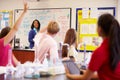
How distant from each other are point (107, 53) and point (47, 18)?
5.21m

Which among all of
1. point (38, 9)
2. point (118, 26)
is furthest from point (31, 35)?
point (118, 26)

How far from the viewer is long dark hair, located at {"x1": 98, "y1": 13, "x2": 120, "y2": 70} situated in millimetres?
1607

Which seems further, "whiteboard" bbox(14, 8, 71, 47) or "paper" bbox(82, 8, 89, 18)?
"whiteboard" bbox(14, 8, 71, 47)

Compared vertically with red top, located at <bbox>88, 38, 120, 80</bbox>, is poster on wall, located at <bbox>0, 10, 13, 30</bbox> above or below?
above

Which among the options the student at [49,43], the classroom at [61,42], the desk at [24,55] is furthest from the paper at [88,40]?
the student at [49,43]

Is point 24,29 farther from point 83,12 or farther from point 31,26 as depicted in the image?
point 83,12

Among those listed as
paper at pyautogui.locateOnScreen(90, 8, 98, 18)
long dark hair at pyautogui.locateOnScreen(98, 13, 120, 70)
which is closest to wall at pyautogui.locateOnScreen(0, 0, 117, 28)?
paper at pyautogui.locateOnScreen(90, 8, 98, 18)

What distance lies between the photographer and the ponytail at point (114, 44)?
1604mm

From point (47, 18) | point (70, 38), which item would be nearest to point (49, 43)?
point (70, 38)

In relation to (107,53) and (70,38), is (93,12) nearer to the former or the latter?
(70,38)

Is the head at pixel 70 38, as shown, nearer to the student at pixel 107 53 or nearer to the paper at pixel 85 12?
the student at pixel 107 53

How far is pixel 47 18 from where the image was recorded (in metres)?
6.73

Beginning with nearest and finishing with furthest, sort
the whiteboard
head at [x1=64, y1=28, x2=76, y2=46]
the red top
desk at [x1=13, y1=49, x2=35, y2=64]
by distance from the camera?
the red top < head at [x1=64, y1=28, x2=76, y2=46] < desk at [x1=13, y1=49, x2=35, y2=64] < the whiteboard

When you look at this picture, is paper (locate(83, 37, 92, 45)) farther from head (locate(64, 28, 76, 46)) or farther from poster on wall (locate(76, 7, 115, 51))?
head (locate(64, 28, 76, 46))
